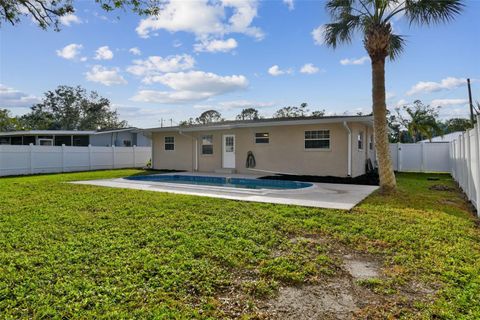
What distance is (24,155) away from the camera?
17.9m

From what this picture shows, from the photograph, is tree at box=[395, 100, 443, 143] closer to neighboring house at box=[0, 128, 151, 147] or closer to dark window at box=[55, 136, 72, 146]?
neighboring house at box=[0, 128, 151, 147]

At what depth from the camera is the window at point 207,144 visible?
18.3 meters

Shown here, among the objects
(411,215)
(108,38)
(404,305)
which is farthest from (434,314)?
(108,38)

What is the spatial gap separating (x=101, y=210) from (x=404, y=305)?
21.0 feet

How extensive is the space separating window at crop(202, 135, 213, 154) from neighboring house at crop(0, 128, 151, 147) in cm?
930

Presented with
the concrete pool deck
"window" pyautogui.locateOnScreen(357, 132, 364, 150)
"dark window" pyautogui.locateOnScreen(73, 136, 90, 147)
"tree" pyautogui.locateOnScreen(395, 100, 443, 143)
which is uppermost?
"tree" pyautogui.locateOnScreen(395, 100, 443, 143)

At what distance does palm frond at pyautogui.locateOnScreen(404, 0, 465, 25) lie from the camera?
909 centimetres

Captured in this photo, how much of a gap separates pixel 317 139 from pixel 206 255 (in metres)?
11.4

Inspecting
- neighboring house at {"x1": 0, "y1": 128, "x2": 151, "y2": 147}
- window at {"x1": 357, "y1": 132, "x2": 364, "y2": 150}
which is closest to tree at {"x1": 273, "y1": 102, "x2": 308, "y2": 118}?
neighboring house at {"x1": 0, "y1": 128, "x2": 151, "y2": 147}

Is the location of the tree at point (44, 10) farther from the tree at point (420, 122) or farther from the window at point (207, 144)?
the tree at point (420, 122)

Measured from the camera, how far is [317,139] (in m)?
14.8

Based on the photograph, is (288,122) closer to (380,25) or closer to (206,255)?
(380,25)

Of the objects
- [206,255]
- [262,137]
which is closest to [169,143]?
[262,137]

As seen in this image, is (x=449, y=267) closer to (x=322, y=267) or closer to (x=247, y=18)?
(x=322, y=267)
